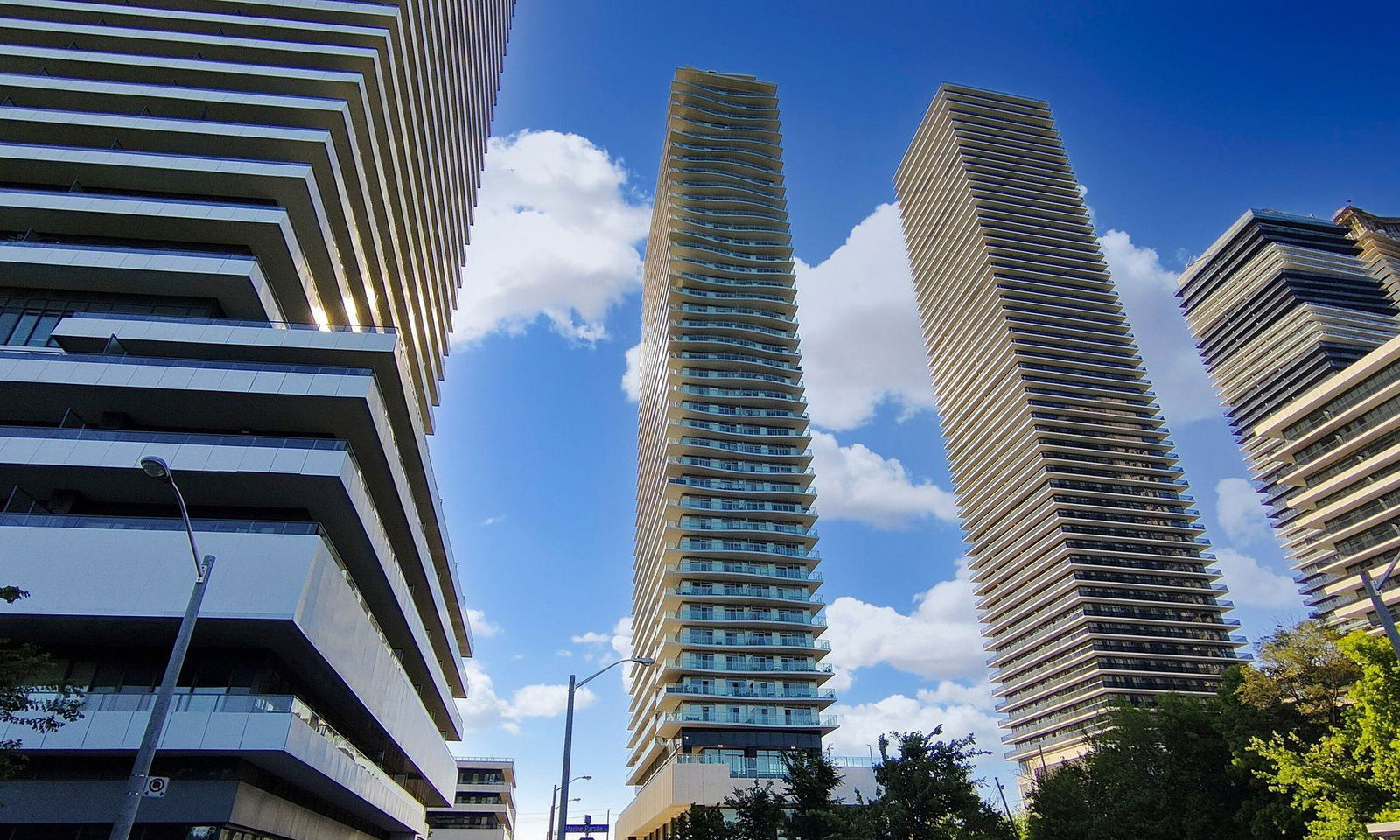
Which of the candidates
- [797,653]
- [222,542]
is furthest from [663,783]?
[222,542]

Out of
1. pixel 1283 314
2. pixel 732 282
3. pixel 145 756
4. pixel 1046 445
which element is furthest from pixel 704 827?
pixel 1283 314

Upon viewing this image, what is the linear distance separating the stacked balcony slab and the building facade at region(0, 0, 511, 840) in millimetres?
22109

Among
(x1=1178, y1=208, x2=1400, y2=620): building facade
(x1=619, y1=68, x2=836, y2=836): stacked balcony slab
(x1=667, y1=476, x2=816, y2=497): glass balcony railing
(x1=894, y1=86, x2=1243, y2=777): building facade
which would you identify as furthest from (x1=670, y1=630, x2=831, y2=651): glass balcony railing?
(x1=1178, y1=208, x2=1400, y2=620): building facade

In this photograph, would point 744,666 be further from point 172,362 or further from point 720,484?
point 172,362

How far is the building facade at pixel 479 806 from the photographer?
9450cm

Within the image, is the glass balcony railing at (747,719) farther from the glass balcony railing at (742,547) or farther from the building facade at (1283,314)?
the building facade at (1283,314)

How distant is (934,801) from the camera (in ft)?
83.5

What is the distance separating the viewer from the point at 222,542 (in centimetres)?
2630

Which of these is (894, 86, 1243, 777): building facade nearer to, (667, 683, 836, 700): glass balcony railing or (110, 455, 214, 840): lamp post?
(667, 683, 836, 700): glass balcony railing

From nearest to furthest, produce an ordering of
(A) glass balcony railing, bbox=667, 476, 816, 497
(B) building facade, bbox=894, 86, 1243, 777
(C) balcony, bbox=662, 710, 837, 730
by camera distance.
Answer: (C) balcony, bbox=662, 710, 837, 730 → (A) glass balcony railing, bbox=667, 476, 816, 497 → (B) building facade, bbox=894, 86, 1243, 777

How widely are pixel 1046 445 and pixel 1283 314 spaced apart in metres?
50.4

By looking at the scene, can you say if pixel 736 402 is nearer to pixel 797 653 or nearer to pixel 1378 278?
pixel 797 653

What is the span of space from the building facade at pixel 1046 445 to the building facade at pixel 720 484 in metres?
49.6

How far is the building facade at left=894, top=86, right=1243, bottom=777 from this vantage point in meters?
109
